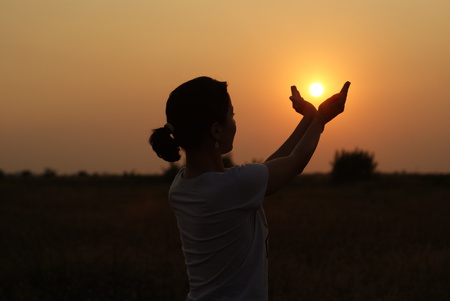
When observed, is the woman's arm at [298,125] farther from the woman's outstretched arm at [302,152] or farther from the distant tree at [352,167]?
the distant tree at [352,167]

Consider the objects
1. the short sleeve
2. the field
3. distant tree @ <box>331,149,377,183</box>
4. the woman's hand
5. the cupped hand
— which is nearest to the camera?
the short sleeve

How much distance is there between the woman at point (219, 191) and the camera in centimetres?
217

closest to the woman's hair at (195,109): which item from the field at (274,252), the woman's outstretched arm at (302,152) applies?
the woman's outstretched arm at (302,152)

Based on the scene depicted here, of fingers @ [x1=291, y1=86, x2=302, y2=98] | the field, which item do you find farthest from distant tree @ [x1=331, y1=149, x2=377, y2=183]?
fingers @ [x1=291, y1=86, x2=302, y2=98]

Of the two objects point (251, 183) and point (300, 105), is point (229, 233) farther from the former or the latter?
point (300, 105)

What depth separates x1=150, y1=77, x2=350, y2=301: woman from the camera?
7.11 feet

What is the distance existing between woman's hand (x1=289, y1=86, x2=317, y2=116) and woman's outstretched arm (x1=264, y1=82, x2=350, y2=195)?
86 mm

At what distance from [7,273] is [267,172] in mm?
6258

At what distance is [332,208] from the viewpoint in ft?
54.0

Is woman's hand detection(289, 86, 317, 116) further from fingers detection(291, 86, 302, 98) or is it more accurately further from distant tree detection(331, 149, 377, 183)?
distant tree detection(331, 149, 377, 183)

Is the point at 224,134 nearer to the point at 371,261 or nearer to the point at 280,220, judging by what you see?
the point at 371,261

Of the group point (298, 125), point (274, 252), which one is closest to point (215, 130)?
point (298, 125)

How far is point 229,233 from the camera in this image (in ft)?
7.26

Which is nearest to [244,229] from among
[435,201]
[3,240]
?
[3,240]
